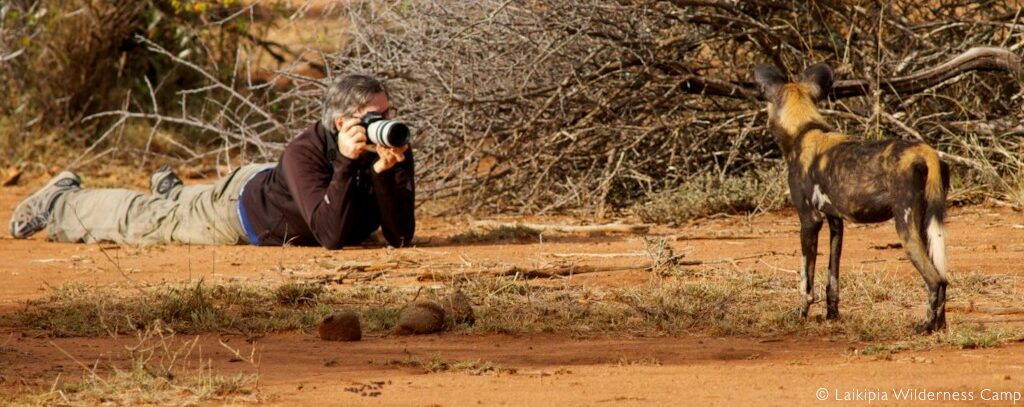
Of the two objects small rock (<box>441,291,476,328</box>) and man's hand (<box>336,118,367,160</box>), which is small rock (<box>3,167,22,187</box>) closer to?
man's hand (<box>336,118,367,160</box>)

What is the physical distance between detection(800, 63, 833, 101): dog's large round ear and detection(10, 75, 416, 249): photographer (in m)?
1.95

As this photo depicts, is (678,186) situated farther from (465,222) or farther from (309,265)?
(309,265)

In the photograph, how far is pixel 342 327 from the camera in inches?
177

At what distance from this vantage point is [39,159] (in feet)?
36.5

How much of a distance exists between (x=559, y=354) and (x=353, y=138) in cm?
220

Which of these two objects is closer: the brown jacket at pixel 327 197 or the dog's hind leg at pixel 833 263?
the dog's hind leg at pixel 833 263

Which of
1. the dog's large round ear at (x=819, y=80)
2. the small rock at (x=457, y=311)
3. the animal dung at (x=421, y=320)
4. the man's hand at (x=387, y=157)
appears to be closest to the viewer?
the dog's large round ear at (x=819, y=80)

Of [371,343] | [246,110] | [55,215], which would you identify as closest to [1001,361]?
[371,343]

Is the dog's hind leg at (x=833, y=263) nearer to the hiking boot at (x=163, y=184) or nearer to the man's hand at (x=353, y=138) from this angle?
the man's hand at (x=353, y=138)

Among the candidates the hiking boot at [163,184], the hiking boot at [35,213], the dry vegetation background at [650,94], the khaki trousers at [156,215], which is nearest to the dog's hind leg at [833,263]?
the dry vegetation background at [650,94]

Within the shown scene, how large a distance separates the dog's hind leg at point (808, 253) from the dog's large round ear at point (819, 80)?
436mm

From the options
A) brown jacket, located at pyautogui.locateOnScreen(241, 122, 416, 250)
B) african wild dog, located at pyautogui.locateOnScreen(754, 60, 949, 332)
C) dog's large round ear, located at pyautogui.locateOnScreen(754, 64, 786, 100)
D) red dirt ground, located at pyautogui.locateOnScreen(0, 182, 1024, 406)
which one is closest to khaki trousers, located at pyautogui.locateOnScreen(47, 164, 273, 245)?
brown jacket, located at pyautogui.locateOnScreen(241, 122, 416, 250)

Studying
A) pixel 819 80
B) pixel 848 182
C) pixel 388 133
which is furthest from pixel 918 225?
pixel 388 133

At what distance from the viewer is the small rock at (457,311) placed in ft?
15.6
